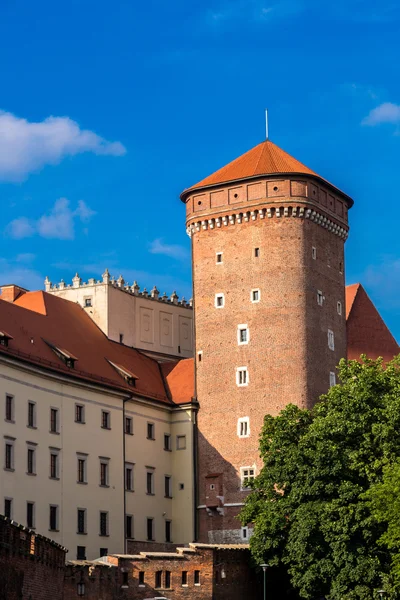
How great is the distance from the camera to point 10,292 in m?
74.9

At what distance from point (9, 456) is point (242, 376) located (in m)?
15.8

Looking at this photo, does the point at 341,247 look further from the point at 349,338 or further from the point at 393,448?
the point at 393,448

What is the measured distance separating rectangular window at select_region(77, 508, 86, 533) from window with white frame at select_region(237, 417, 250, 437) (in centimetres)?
1033

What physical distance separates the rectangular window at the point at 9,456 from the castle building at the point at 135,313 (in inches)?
653

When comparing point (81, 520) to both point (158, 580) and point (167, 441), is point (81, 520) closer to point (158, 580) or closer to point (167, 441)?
point (158, 580)

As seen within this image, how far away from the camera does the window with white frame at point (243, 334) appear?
7069cm

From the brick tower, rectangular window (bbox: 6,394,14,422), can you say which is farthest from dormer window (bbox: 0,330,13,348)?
the brick tower

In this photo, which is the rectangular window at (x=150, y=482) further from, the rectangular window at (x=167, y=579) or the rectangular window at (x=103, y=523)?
the rectangular window at (x=167, y=579)

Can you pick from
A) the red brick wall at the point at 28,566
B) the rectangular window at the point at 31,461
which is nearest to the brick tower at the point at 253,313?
the rectangular window at the point at 31,461

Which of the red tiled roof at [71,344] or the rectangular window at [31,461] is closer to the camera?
the rectangular window at [31,461]

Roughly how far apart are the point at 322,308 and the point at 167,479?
1264 cm

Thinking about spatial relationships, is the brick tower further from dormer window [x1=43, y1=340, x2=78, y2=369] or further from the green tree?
dormer window [x1=43, y1=340, x2=78, y2=369]

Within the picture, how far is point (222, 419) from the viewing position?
70.8 meters

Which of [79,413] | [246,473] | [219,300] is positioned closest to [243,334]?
[219,300]
